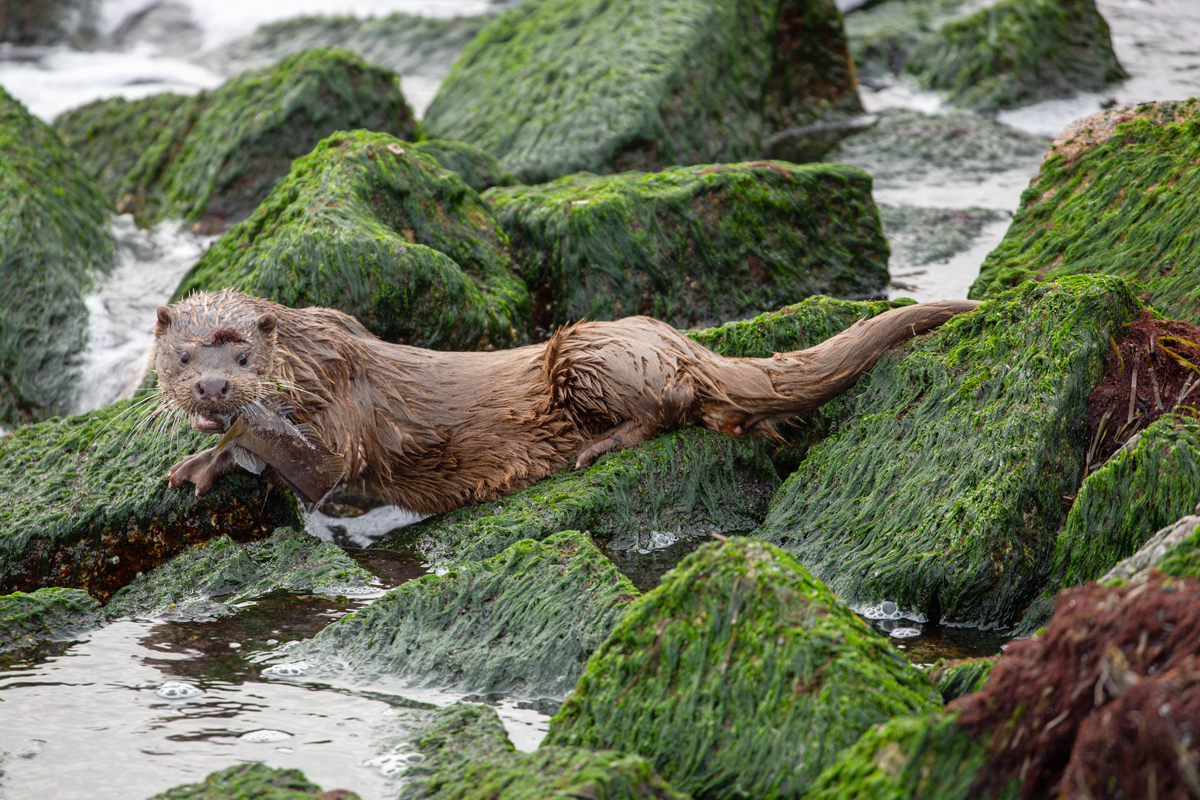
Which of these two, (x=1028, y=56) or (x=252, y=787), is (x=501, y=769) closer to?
(x=252, y=787)

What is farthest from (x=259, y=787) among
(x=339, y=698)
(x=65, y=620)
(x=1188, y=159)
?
(x=1188, y=159)

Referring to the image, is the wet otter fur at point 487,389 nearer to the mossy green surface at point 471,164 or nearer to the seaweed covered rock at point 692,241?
the seaweed covered rock at point 692,241

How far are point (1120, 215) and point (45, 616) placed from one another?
5.68 m

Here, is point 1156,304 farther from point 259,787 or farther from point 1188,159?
point 259,787

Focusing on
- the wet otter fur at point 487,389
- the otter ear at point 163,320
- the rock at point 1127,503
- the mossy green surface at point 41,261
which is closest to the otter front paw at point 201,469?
the wet otter fur at point 487,389

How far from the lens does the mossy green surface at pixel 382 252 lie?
18.6ft

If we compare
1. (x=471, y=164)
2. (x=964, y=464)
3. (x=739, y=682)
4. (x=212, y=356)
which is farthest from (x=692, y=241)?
(x=739, y=682)

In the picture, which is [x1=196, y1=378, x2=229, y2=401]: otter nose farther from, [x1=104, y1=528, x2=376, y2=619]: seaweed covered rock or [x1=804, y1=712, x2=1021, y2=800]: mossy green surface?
[x1=804, y1=712, x2=1021, y2=800]: mossy green surface

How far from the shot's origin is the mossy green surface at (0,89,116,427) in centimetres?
707

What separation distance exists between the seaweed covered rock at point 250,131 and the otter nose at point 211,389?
4.59 m

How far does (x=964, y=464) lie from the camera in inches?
171

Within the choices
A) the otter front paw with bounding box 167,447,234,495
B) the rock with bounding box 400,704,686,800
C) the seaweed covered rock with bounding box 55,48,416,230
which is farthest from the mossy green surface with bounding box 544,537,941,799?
the seaweed covered rock with bounding box 55,48,416,230

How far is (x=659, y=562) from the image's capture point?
480 centimetres

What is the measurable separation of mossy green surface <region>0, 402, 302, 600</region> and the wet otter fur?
7.2 inches
